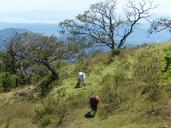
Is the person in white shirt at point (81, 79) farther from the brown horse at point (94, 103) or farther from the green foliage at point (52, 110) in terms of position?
the brown horse at point (94, 103)

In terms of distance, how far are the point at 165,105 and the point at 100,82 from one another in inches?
351

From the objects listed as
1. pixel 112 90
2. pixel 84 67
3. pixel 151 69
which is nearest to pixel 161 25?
pixel 151 69

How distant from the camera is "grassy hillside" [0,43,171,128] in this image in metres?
21.9

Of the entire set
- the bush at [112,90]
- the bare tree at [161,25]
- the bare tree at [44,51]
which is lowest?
the bush at [112,90]

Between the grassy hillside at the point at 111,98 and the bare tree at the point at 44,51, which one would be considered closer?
the grassy hillside at the point at 111,98

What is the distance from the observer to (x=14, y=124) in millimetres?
28031

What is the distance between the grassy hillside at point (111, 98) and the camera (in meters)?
21.9

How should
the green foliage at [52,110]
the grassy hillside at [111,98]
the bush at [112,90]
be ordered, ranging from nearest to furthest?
the grassy hillside at [111,98]
the bush at [112,90]
the green foliage at [52,110]

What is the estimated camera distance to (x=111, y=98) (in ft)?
83.8

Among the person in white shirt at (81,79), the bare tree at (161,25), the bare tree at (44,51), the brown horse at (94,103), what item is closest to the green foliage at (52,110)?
the person in white shirt at (81,79)

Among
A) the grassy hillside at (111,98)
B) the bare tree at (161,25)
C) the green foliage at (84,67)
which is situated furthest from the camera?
the green foliage at (84,67)

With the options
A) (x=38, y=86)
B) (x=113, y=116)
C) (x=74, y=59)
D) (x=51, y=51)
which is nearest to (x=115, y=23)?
(x=74, y=59)

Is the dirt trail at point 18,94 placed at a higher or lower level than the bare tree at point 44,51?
lower

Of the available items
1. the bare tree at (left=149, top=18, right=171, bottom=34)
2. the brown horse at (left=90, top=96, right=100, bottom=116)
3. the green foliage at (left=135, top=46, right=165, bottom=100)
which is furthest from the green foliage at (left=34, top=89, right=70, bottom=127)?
the bare tree at (left=149, top=18, right=171, bottom=34)
